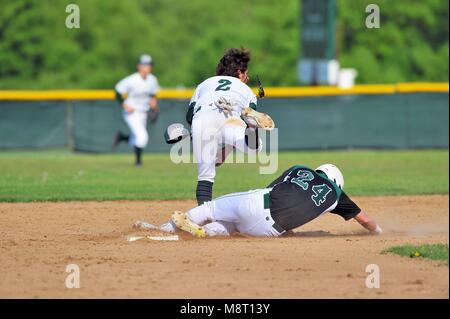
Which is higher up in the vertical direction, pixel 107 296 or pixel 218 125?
pixel 218 125

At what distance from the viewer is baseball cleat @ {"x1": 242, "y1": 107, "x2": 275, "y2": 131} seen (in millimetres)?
8859

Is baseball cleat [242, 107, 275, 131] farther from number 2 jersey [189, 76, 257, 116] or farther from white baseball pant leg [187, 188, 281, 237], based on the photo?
white baseball pant leg [187, 188, 281, 237]

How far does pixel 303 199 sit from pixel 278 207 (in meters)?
0.22

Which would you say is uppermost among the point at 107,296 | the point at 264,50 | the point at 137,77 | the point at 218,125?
the point at 264,50

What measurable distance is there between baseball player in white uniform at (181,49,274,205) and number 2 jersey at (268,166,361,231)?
65cm

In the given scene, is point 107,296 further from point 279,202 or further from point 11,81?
point 11,81

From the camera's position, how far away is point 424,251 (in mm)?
7836

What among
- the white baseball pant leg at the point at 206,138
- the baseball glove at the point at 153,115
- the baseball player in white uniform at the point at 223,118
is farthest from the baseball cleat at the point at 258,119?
the baseball glove at the point at 153,115

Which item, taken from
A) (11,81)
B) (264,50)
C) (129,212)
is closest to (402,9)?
(264,50)

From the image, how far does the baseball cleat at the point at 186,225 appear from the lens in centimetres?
855

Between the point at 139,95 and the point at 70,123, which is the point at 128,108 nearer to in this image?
the point at 139,95

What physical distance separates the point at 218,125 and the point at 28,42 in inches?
1358

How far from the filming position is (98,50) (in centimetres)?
4597

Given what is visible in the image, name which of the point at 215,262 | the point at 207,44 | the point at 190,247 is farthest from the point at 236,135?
the point at 207,44
